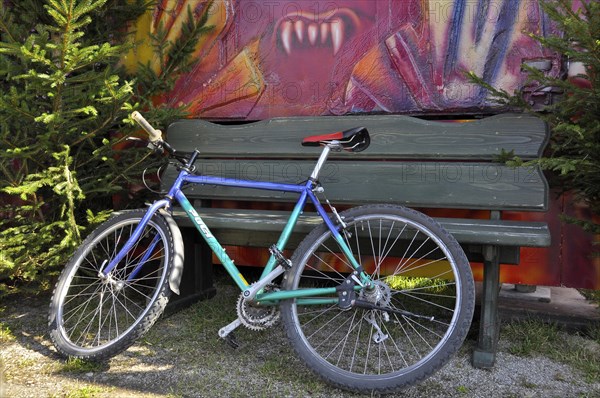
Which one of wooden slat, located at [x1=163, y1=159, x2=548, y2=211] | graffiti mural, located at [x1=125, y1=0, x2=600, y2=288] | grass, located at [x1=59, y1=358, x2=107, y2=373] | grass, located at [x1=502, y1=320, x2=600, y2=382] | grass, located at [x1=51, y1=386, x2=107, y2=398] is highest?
graffiti mural, located at [x1=125, y1=0, x2=600, y2=288]

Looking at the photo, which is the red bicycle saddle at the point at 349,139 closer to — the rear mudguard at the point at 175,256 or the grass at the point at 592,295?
the rear mudguard at the point at 175,256

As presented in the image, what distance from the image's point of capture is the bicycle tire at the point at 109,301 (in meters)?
2.76

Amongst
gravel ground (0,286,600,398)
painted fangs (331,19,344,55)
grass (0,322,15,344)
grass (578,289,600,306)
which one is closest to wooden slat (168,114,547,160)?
painted fangs (331,19,344,55)

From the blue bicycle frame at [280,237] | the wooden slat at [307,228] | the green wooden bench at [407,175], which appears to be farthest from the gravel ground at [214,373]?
the wooden slat at [307,228]

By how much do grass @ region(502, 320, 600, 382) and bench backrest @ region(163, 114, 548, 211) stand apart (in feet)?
2.58

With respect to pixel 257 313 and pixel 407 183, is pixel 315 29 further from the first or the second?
pixel 257 313

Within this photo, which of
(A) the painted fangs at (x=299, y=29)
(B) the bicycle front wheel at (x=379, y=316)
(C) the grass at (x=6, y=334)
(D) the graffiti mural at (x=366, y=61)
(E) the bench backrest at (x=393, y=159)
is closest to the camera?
(B) the bicycle front wheel at (x=379, y=316)

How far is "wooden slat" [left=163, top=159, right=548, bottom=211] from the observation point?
2.96 m

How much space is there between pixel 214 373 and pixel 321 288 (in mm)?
717

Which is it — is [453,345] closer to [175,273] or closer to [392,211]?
[392,211]

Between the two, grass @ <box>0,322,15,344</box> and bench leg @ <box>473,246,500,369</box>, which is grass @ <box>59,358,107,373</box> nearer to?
grass @ <box>0,322,15,344</box>

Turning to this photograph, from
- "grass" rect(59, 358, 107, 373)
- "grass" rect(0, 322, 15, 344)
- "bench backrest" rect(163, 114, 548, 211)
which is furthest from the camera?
"grass" rect(0, 322, 15, 344)

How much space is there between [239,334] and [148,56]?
2462 millimetres

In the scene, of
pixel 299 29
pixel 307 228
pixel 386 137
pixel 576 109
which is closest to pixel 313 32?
pixel 299 29
